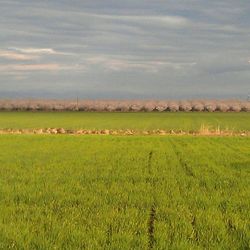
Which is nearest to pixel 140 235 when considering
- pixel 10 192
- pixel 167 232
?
pixel 167 232

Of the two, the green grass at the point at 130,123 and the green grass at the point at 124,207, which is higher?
the green grass at the point at 124,207

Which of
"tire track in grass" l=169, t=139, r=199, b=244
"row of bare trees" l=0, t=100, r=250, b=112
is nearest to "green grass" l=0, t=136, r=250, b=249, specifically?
"tire track in grass" l=169, t=139, r=199, b=244

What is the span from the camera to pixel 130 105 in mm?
147250

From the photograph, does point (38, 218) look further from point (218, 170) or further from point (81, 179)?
point (218, 170)

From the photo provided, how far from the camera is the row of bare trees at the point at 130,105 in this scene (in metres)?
139

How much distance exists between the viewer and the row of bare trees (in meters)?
139

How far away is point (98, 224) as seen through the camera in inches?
356

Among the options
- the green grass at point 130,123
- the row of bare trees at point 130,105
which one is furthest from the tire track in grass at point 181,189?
the row of bare trees at point 130,105

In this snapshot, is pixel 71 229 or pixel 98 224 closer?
pixel 71 229

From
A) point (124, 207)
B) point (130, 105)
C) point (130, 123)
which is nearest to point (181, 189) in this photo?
point (124, 207)

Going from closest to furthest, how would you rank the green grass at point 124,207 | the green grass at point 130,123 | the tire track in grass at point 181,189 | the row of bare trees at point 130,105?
the green grass at point 124,207 → the tire track in grass at point 181,189 → the green grass at point 130,123 → the row of bare trees at point 130,105

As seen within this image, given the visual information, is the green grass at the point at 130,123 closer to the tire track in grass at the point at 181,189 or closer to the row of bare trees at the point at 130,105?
the tire track in grass at the point at 181,189

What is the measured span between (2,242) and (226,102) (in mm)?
140500

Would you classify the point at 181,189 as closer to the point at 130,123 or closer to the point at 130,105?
the point at 130,123
